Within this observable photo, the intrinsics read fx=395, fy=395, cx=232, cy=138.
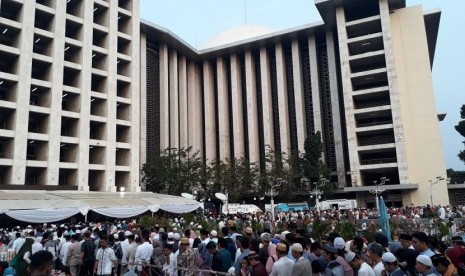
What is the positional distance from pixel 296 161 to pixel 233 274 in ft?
143

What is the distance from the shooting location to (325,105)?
180 feet

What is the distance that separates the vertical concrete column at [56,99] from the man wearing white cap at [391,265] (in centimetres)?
3607

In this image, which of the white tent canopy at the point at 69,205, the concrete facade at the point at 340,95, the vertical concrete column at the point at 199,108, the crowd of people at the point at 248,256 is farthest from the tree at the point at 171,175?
the crowd of people at the point at 248,256

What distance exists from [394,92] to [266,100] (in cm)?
1729

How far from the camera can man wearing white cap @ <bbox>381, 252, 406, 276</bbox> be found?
19.6 feet

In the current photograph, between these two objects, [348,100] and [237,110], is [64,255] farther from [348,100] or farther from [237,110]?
[237,110]

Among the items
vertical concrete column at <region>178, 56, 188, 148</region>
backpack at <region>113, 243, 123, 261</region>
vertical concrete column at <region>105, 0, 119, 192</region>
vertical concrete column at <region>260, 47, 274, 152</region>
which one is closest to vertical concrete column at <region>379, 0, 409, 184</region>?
vertical concrete column at <region>260, 47, 274, 152</region>

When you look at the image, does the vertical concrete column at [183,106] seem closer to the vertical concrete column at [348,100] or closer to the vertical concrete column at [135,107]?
the vertical concrete column at [135,107]

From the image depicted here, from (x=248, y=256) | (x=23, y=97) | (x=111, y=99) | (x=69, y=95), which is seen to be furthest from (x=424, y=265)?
(x=69, y=95)

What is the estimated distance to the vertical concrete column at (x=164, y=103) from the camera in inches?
2071

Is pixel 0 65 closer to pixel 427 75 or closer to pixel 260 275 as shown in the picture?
pixel 260 275

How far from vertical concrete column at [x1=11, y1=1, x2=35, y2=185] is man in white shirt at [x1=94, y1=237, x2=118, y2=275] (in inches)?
1096

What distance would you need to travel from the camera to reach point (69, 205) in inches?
1041

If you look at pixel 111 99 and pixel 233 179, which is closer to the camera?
pixel 111 99
